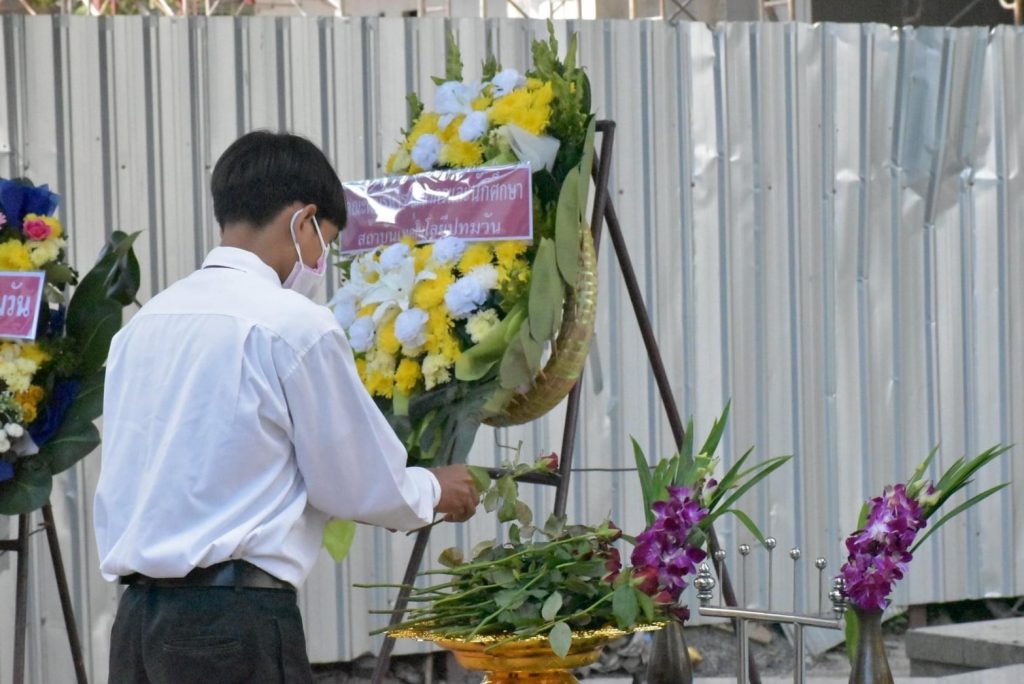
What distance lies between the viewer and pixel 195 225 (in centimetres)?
397

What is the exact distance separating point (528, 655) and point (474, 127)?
122cm

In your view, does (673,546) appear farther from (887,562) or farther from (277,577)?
(277,577)

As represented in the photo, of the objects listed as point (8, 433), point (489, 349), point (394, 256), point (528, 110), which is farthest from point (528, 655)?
point (8, 433)

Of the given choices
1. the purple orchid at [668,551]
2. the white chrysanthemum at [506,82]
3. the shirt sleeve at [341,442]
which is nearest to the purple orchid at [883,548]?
the purple orchid at [668,551]

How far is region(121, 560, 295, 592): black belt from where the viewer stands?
1.82m

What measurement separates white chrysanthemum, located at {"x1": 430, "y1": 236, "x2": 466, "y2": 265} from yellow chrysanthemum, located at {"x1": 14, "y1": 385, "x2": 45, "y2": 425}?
107 centimetres

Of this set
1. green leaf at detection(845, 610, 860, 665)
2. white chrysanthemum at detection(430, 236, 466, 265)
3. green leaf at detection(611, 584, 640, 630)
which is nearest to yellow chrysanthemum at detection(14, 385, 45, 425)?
white chrysanthemum at detection(430, 236, 466, 265)

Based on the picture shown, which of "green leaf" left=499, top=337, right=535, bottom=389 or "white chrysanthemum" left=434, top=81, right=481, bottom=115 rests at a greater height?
"white chrysanthemum" left=434, top=81, right=481, bottom=115

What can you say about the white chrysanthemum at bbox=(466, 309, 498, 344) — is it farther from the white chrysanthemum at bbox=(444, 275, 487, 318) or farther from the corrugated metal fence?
the corrugated metal fence

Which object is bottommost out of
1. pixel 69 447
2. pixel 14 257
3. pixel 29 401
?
pixel 69 447

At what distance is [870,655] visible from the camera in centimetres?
207

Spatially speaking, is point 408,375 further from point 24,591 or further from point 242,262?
point 24,591

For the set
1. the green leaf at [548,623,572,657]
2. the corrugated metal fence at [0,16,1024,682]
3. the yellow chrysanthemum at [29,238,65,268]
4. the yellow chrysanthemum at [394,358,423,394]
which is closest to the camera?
the green leaf at [548,623,572,657]

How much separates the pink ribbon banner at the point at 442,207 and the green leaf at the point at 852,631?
99 centimetres
